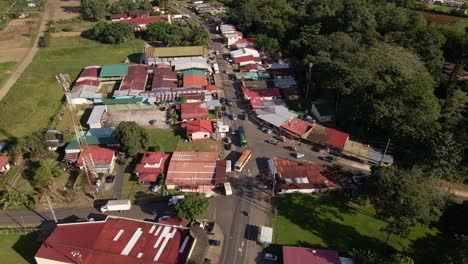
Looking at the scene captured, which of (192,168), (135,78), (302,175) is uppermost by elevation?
(135,78)

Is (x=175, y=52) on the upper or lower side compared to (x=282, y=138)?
upper

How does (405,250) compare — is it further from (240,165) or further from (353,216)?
(240,165)

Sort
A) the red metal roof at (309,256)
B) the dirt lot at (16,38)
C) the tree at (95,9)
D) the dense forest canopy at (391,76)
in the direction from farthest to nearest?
1. the tree at (95,9)
2. the dirt lot at (16,38)
3. the dense forest canopy at (391,76)
4. the red metal roof at (309,256)

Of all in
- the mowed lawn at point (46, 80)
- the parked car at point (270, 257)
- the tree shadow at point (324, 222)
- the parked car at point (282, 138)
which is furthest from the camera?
the mowed lawn at point (46, 80)

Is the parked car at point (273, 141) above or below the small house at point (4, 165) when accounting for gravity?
above

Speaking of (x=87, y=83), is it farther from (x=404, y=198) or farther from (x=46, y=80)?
(x=404, y=198)

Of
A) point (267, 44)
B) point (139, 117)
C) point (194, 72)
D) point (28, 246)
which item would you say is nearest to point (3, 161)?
point (28, 246)

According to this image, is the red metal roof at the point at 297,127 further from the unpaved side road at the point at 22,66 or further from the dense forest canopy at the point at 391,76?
the unpaved side road at the point at 22,66

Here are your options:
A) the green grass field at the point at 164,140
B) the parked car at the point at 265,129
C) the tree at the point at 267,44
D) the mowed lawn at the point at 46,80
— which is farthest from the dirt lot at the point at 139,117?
the tree at the point at 267,44
